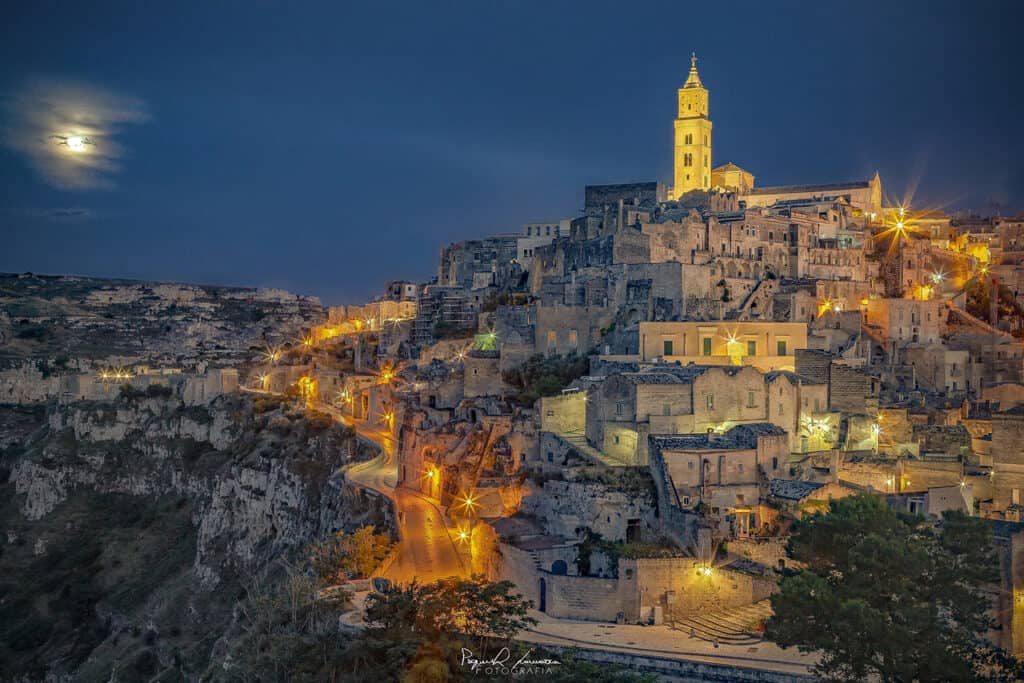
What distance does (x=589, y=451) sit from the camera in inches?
1395

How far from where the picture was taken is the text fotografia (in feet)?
78.5

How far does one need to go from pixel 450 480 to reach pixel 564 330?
47.9 feet

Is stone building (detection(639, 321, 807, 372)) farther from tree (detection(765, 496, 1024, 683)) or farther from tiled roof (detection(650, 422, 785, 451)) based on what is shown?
tree (detection(765, 496, 1024, 683))

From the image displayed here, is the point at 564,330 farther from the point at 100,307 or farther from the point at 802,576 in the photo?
the point at 100,307

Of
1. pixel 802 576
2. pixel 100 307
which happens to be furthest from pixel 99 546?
pixel 100 307

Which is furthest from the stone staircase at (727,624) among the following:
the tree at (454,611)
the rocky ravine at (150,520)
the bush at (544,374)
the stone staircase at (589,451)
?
the bush at (544,374)

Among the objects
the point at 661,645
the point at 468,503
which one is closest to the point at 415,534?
the point at 468,503

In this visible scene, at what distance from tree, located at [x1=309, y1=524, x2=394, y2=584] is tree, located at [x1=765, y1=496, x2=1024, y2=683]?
16187 mm

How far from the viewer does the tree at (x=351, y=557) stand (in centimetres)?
3456

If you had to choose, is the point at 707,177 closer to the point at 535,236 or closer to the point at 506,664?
the point at 535,236

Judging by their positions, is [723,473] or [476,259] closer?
[723,473]

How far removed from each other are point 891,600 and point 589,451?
14.7 meters

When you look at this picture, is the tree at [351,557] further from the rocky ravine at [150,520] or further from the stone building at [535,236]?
the stone building at [535,236]

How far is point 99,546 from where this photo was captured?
6309 cm
